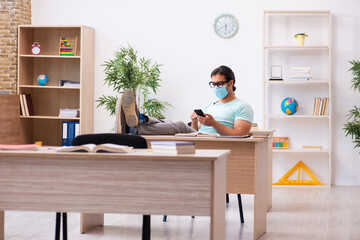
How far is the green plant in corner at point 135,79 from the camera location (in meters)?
7.01

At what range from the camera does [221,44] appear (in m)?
7.41

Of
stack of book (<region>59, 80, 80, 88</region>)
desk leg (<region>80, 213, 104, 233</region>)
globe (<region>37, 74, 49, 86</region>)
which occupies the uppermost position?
globe (<region>37, 74, 49, 86</region>)

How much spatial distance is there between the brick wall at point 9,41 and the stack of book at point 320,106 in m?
4.22

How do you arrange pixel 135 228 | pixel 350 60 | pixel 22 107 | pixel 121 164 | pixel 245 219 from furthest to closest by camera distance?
pixel 22 107
pixel 350 60
pixel 245 219
pixel 135 228
pixel 121 164

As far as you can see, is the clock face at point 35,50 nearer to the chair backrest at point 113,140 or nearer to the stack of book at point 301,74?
the stack of book at point 301,74

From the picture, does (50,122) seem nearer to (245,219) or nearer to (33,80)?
(33,80)

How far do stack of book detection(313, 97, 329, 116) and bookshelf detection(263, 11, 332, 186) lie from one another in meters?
0.18

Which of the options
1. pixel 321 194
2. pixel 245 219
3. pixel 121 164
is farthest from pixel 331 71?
pixel 121 164

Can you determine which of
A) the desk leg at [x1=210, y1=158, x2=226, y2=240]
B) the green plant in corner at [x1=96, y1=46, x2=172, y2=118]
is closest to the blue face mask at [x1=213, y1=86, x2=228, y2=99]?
the desk leg at [x1=210, y1=158, x2=226, y2=240]

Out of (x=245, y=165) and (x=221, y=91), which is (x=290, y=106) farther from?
(x=245, y=165)

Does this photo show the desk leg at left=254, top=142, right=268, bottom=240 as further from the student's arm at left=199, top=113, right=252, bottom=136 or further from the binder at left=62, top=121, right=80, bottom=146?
the binder at left=62, top=121, right=80, bottom=146

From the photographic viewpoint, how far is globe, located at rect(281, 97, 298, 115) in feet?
23.0

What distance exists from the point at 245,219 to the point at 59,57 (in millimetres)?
4006

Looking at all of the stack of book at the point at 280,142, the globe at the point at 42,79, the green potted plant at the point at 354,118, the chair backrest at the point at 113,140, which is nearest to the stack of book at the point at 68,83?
the globe at the point at 42,79
